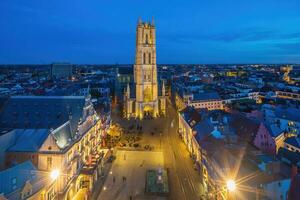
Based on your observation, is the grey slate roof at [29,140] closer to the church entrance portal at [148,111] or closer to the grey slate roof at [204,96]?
the church entrance portal at [148,111]

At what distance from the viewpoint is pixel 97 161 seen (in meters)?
43.1

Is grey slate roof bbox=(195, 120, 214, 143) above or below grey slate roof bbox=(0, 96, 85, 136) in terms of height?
below

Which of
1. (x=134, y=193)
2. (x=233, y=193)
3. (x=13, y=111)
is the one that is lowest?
(x=134, y=193)

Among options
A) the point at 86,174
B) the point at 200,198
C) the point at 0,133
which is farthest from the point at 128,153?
the point at 0,133

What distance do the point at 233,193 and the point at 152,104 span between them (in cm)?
6070

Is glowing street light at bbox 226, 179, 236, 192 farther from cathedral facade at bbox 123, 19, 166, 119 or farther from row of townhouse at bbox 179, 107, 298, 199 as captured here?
cathedral facade at bbox 123, 19, 166, 119

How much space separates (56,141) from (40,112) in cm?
1008

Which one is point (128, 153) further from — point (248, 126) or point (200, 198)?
point (248, 126)

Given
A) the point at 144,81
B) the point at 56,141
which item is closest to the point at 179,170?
the point at 56,141

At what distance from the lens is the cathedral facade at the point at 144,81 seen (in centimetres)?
8542

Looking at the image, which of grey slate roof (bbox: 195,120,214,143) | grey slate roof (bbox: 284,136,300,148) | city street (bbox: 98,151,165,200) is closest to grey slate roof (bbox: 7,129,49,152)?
city street (bbox: 98,151,165,200)

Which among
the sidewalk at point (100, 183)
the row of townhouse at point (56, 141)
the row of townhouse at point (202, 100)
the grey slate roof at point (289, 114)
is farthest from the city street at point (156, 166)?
the grey slate roof at point (289, 114)

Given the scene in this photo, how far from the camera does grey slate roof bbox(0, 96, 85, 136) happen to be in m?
39.8

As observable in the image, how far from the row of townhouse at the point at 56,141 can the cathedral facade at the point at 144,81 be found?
120 feet
